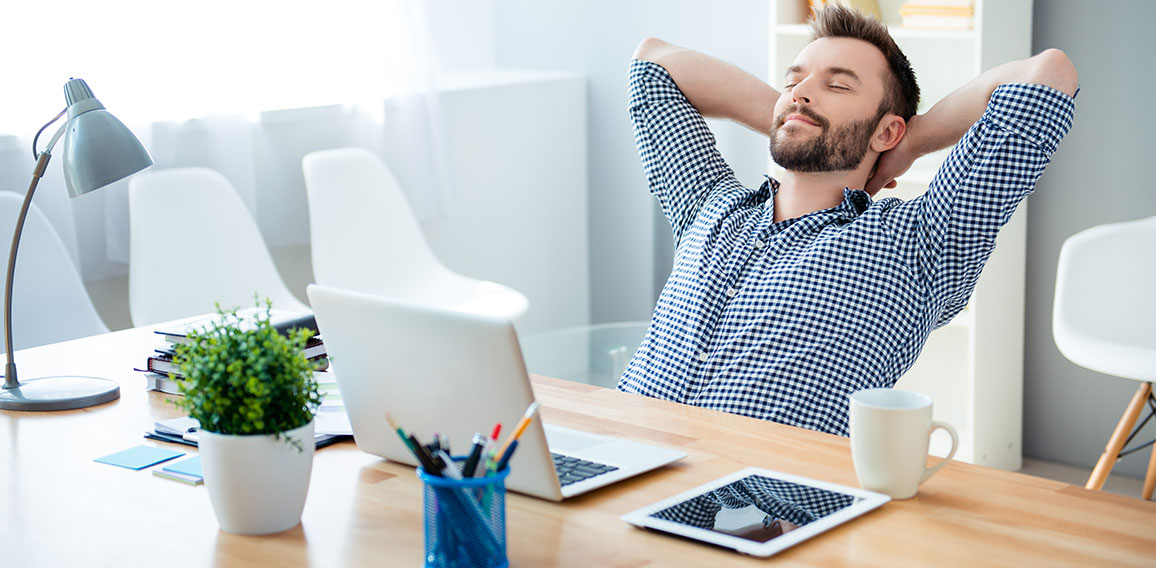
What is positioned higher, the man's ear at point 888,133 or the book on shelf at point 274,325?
the man's ear at point 888,133

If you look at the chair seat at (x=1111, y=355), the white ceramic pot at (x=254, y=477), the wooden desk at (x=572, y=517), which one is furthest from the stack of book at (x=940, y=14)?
the white ceramic pot at (x=254, y=477)

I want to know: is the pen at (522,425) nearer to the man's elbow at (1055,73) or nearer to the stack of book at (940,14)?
the man's elbow at (1055,73)

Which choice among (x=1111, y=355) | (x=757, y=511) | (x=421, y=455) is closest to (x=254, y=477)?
(x=421, y=455)

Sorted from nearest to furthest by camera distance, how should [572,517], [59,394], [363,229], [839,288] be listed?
1. [572,517]
2. [59,394]
3. [839,288]
4. [363,229]

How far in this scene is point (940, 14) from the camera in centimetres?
321

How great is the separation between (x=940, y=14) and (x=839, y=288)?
1.63 meters

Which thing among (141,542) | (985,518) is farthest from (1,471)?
(985,518)

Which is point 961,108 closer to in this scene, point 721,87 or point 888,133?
point 888,133

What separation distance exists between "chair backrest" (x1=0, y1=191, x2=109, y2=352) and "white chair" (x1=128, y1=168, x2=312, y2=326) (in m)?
0.30

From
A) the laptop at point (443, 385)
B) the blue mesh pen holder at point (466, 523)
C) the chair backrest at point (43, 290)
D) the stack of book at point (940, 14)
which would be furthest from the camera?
the stack of book at point (940, 14)

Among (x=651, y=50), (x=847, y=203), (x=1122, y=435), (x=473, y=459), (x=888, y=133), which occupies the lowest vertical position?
(x=1122, y=435)

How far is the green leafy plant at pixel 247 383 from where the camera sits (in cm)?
112

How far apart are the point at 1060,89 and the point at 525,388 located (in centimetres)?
116

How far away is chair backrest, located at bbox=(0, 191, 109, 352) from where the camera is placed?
2.55m
